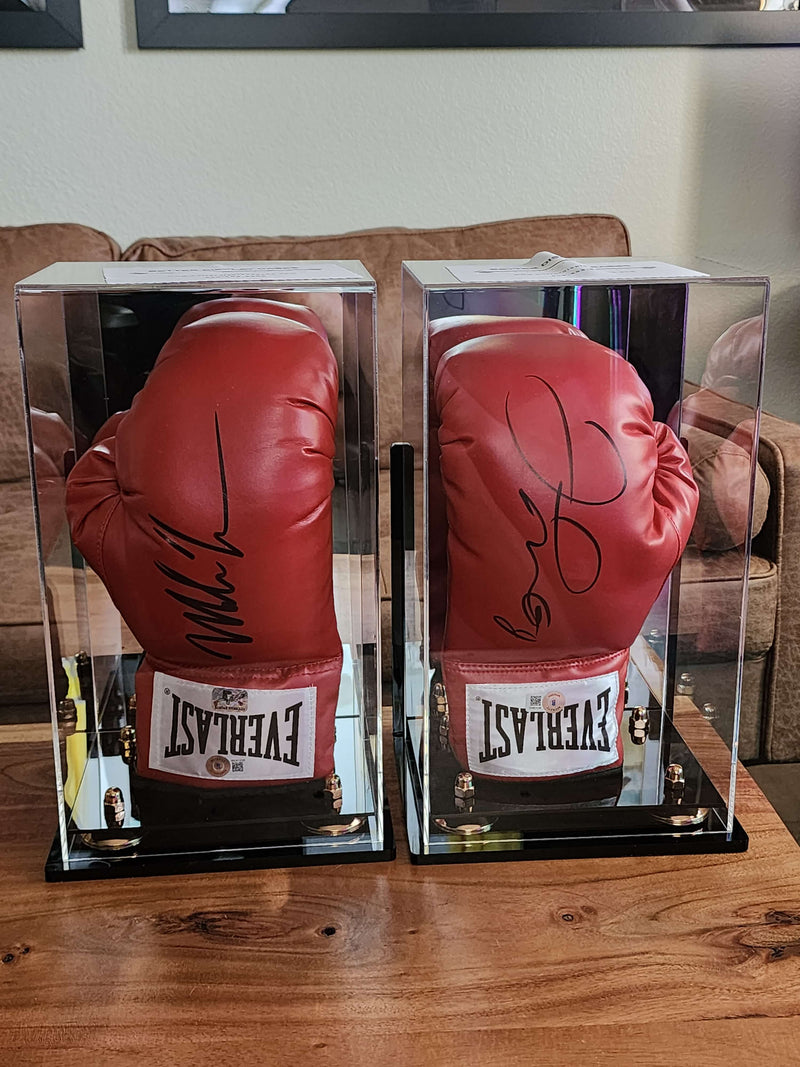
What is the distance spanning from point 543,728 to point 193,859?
269 millimetres

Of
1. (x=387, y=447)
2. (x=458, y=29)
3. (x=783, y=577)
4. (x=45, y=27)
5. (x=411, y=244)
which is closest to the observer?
(x=783, y=577)

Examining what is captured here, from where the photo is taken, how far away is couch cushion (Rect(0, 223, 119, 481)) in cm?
171

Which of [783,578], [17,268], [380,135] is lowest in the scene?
[783,578]

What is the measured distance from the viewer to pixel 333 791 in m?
0.79

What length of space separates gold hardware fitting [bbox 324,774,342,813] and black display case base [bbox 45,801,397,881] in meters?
0.03

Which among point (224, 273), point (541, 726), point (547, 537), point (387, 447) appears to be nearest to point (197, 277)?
point (224, 273)

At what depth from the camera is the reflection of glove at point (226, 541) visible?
26.9 inches

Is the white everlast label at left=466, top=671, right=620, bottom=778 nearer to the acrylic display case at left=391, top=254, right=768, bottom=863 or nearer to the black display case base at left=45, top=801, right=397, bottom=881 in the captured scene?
the acrylic display case at left=391, top=254, right=768, bottom=863

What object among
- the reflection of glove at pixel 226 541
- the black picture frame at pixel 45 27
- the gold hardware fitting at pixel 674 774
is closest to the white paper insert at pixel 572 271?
the reflection of glove at pixel 226 541

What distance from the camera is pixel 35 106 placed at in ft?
6.78

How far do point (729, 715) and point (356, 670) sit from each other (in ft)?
0.95

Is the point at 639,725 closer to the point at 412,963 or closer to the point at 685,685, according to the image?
the point at 685,685

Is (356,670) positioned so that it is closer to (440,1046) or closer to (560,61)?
Result: (440,1046)

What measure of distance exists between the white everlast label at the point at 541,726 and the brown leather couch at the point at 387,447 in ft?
1.40
